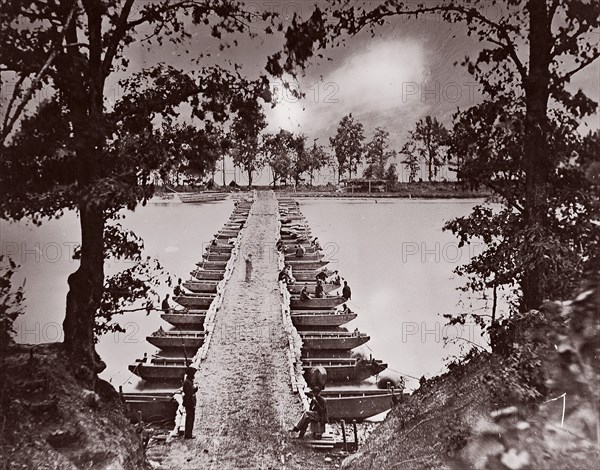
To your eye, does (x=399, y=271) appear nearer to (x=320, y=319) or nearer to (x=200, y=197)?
(x=320, y=319)

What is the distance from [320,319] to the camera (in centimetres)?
2292

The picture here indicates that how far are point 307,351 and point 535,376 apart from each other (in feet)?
45.2

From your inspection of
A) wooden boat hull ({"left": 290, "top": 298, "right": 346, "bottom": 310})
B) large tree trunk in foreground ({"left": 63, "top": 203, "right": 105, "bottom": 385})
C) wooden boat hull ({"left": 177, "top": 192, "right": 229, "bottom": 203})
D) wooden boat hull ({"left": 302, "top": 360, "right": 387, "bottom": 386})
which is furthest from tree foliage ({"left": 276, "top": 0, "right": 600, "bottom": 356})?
wooden boat hull ({"left": 177, "top": 192, "right": 229, "bottom": 203})

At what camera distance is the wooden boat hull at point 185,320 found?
2308cm

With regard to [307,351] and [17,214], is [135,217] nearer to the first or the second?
[307,351]

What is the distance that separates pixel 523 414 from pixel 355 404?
377 inches

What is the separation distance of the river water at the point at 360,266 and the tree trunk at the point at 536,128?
1740mm

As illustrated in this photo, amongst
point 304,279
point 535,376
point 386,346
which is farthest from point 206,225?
point 535,376

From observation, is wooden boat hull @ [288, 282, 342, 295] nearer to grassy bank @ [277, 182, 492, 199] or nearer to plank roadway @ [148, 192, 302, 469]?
plank roadway @ [148, 192, 302, 469]

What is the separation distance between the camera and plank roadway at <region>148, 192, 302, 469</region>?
35.8 ft

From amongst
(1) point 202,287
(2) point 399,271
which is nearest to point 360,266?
(2) point 399,271

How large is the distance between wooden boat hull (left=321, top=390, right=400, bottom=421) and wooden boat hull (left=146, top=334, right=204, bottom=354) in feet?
20.8

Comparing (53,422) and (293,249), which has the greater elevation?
(53,422)

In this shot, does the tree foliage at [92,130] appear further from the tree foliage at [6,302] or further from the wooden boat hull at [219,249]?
the wooden boat hull at [219,249]
